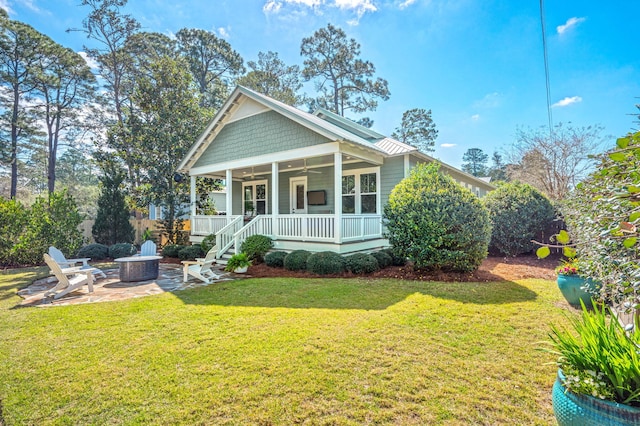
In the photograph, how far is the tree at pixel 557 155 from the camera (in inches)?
609

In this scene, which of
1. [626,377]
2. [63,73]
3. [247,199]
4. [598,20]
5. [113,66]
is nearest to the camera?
[626,377]

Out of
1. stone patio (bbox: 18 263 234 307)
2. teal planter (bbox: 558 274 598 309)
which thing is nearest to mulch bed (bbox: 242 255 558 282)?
stone patio (bbox: 18 263 234 307)

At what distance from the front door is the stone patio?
574 centimetres

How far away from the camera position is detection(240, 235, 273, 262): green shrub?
9.72 meters

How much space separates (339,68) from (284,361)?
27574 millimetres

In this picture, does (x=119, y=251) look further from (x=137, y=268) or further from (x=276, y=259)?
A: (x=276, y=259)

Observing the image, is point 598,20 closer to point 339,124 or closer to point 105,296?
point 339,124

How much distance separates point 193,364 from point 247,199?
43.5ft

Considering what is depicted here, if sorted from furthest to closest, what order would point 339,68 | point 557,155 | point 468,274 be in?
1. point 339,68
2. point 557,155
3. point 468,274

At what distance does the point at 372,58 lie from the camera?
86.4 feet

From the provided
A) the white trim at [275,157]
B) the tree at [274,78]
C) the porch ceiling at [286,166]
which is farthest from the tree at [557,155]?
the tree at [274,78]

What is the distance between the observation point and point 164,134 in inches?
550

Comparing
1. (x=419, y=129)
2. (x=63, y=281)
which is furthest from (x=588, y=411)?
(x=419, y=129)

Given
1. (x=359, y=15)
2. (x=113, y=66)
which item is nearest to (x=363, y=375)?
(x=359, y=15)
